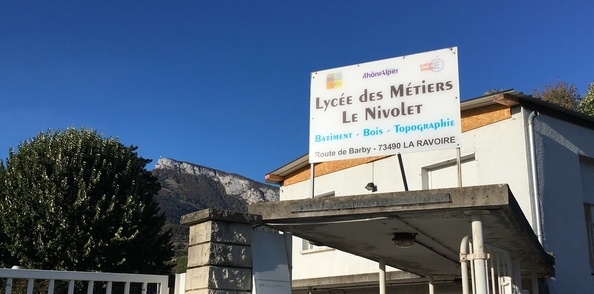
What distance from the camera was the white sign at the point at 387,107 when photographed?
760 cm

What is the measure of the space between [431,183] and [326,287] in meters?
4.36

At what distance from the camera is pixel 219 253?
6.44m

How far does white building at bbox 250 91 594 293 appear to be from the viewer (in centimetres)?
673

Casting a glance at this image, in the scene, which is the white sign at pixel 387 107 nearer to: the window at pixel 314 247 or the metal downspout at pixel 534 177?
the metal downspout at pixel 534 177

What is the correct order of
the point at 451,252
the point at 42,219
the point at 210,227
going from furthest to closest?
1. the point at 42,219
2. the point at 451,252
3. the point at 210,227

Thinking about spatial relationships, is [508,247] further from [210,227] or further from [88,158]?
[88,158]

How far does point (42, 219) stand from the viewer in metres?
19.5

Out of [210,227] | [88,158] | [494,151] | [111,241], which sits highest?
[88,158]

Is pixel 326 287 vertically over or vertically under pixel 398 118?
under

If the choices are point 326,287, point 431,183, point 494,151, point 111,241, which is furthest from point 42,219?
point 494,151

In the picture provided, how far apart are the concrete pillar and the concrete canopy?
387 millimetres

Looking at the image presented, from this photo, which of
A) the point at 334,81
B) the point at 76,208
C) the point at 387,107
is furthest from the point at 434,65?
the point at 76,208

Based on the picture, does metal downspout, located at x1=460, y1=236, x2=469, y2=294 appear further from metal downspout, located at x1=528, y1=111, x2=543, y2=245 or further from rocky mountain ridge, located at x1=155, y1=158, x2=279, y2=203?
rocky mountain ridge, located at x1=155, y1=158, x2=279, y2=203

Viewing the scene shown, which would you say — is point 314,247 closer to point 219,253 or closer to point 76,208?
point 76,208
